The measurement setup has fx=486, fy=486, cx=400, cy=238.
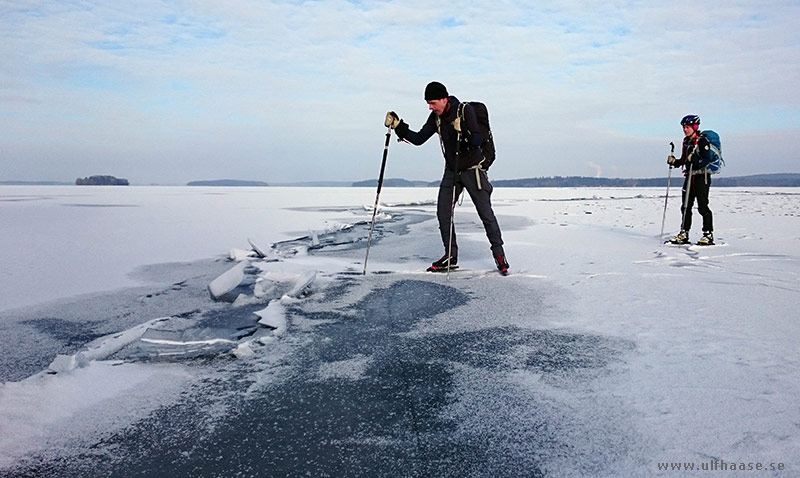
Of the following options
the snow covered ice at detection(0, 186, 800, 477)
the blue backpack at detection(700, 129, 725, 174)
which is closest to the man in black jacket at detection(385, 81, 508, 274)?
the snow covered ice at detection(0, 186, 800, 477)

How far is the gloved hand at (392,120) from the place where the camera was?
5395mm

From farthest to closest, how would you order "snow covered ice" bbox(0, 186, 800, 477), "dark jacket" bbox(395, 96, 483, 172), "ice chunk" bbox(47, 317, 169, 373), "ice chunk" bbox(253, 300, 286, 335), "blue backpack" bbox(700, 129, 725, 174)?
1. "blue backpack" bbox(700, 129, 725, 174)
2. "dark jacket" bbox(395, 96, 483, 172)
3. "ice chunk" bbox(253, 300, 286, 335)
4. "ice chunk" bbox(47, 317, 169, 373)
5. "snow covered ice" bbox(0, 186, 800, 477)

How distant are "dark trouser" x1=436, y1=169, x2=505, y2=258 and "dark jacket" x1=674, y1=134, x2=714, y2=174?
3.90m

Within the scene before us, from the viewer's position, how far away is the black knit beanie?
510 cm

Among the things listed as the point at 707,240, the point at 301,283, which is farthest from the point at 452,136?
the point at 707,240

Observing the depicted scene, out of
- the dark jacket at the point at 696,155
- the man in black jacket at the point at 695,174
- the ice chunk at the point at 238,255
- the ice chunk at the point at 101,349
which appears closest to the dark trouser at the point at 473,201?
the ice chunk at the point at 238,255

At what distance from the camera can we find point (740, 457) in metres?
1.63

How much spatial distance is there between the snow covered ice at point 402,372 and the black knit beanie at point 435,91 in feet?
6.28

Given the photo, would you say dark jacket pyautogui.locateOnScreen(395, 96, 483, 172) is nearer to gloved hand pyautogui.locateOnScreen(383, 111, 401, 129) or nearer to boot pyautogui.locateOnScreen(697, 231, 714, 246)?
gloved hand pyautogui.locateOnScreen(383, 111, 401, 129)

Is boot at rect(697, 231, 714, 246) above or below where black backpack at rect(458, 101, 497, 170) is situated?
below

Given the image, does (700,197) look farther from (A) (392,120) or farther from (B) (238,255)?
(B) (238,255)

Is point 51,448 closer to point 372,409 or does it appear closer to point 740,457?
point 372,409

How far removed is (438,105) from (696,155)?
452 cm

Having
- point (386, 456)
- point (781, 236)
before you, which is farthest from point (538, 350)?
point (781, 236)
